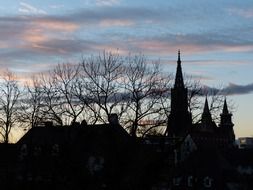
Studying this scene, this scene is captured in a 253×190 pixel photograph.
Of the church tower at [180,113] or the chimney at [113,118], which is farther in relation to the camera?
the church tower at [180,113]

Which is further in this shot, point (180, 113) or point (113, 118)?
point (180, 113)

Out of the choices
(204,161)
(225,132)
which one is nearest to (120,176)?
(204,161)

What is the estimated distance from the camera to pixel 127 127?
3566 cm

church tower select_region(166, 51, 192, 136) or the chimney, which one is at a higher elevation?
church tower select_region(166, 51, 192, 136)

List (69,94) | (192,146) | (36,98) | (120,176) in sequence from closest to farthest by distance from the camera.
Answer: (120,176)
(69,94)
(36,98)
(192,146)

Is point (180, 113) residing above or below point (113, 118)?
above

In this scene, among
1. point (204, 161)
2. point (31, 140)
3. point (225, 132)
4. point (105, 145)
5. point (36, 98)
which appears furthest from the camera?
point (225, 132)

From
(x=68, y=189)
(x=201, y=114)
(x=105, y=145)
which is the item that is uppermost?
(x=201, y=114)

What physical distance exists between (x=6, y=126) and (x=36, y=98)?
23.3 ft

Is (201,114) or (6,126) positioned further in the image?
(6,126)

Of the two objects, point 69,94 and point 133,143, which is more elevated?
point 69,94

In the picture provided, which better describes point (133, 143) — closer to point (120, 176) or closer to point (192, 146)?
point (120, 176)

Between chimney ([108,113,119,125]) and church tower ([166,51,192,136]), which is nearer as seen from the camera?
chimney ([108,113,119,125])

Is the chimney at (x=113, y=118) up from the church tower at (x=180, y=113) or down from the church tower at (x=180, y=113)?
down
